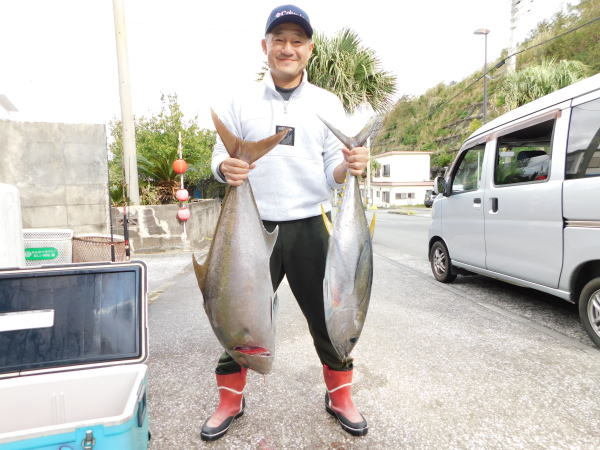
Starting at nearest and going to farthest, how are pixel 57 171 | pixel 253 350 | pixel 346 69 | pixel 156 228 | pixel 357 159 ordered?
pixel 253 350 < pixel 357 159 < pixel 57 171 < pixel 156 228 < pixel 346 69

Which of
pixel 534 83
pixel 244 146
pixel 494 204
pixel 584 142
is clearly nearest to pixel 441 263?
pixel 494 204

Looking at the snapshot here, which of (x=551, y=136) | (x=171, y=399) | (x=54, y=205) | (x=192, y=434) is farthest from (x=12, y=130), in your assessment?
(x=551, y=136)

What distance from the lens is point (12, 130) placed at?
532 centimetres

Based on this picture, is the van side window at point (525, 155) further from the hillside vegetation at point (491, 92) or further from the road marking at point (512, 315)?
the hillside vegetation at point (491, 92)

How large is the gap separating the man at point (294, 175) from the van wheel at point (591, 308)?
223 centimetres

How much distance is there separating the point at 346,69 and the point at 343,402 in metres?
12.4

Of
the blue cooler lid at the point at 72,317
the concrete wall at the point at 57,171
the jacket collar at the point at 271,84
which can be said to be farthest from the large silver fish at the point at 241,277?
the concrete wall at the point at 57,171

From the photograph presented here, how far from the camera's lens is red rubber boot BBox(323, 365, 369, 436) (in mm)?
1875

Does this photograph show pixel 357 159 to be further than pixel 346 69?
No

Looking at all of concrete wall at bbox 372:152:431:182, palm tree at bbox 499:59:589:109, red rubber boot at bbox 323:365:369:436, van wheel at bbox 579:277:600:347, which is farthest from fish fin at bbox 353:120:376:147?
concrete wall at bbox 372:152:431:182

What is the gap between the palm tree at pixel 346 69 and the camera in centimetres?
1230

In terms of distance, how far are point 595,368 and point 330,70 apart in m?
11.7

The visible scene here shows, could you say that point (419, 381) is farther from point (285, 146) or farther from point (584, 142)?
point (584, 142)

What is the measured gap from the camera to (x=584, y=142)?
2.87 metres
